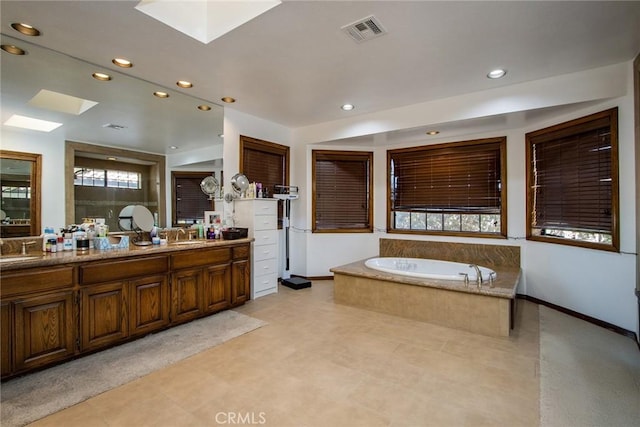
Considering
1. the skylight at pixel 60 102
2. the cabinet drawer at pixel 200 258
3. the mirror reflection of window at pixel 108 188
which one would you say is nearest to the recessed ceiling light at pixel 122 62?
the skylight at pixel 60 102

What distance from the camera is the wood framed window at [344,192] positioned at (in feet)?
17.2

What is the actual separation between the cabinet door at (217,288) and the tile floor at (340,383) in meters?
0.74

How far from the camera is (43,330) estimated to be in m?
2.25

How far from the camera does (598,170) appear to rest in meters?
3.19

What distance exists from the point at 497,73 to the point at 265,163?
10.7 feet

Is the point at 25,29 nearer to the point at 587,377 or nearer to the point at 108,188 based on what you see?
the point at 108,188

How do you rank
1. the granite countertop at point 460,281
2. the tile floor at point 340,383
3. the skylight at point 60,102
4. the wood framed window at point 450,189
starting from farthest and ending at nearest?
1. the wood framed window at point 450,189
2. the granite countertop at point 460,281
3. the skylight at point 60,102
4. the tile floor at point 340,383

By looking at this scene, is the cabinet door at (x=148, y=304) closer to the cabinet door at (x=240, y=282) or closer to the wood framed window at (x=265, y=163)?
the cabinet door at (x=240, y=282)

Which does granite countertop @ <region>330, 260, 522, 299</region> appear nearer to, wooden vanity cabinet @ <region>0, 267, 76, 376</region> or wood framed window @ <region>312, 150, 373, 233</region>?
wood framed window @ <region>312, 150, 373, 233</region>

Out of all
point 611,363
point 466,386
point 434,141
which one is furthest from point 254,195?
point 611,363

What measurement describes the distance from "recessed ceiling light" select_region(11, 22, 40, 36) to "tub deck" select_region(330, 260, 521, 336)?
3.65 m

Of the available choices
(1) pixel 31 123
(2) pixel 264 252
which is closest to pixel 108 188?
(1) pixel 31 123

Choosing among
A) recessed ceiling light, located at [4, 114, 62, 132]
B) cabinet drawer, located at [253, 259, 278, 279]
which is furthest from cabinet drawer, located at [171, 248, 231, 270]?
recessed ceiling light, located at [4, 114, 62, 132]

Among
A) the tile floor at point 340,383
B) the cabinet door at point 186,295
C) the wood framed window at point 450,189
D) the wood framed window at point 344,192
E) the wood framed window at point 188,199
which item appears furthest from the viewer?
the wood framed window at point 344,192
